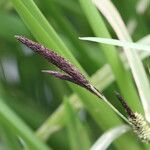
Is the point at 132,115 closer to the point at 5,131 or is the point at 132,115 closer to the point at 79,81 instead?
the point at 79,81

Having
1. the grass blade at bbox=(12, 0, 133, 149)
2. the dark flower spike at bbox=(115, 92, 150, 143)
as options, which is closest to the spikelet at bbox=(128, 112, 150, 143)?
the dark flower spike at bbox=(115, 92, 150, 143)

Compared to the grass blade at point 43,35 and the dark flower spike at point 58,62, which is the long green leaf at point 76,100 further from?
the dark flower spike at point 58,62

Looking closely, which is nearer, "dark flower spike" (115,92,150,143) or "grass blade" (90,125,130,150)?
"dark flower spike" (115,92,150,143)

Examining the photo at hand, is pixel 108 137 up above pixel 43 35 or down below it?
below

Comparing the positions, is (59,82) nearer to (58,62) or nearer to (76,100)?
(76,100)

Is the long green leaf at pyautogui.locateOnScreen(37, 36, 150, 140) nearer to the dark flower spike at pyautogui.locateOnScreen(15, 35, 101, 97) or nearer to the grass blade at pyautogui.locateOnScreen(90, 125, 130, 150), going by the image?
the grass blade at pyautogui.locateOnScreen(90, 125, 130, 150)

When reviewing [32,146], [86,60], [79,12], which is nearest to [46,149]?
[32,146]

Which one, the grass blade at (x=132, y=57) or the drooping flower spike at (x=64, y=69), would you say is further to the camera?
the grass blade at (x=132, y=57)

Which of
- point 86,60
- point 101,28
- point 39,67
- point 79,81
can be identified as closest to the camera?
point 79,81

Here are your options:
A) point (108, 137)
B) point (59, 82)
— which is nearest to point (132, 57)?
point (108, 137)

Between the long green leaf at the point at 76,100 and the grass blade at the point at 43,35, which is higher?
the grass blade at the point at 43,35

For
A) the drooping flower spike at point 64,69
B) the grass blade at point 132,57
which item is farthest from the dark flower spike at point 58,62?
the grass blade at point 132,57
